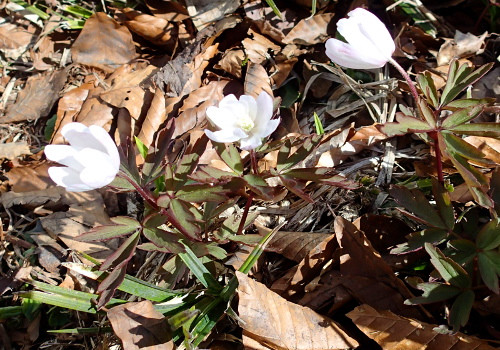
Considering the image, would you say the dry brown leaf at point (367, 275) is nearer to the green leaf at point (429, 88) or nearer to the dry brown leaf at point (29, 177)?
the green leaf at point (429, 88)

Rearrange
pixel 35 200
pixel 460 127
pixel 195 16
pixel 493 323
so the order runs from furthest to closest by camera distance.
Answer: pixel 195 16 < pixel 35 200 < pixel 493 323 < pixel 460 127

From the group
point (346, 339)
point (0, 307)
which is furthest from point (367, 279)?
point (0, 307)

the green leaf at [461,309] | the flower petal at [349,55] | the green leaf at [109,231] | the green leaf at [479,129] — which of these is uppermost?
the flower petal at [349,55]

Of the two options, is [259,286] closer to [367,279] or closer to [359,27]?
[367,279]

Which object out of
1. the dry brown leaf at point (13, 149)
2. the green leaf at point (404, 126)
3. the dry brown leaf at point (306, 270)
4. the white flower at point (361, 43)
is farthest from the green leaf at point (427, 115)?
the dry brown leaf at point (13, 149)

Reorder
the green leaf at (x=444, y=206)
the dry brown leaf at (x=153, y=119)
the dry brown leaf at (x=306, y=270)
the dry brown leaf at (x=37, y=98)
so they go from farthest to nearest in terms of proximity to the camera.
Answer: the dry brown leaf at (x=37, y=98) → the dry brown leaf at (x=153, y=119) → the dry brown leaf at (x=306, y=270) → the green leaf at (x=444, y=206)

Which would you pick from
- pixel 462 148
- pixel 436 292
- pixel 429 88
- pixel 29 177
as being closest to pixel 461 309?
pixel 436 292
